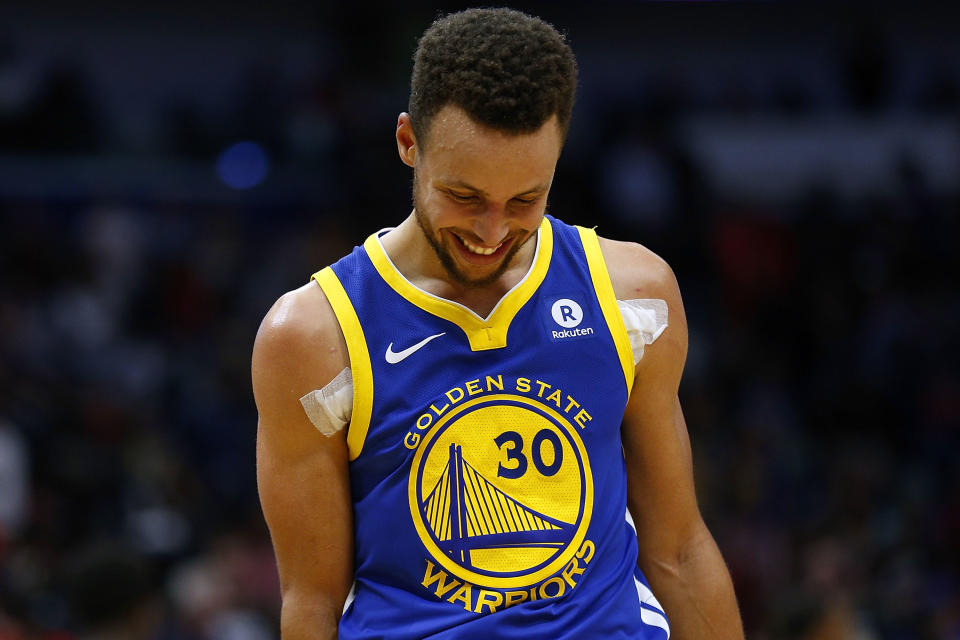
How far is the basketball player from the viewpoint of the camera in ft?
7.40

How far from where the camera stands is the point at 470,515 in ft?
7.58

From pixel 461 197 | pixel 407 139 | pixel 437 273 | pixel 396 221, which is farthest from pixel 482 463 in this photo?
pixel 396 221

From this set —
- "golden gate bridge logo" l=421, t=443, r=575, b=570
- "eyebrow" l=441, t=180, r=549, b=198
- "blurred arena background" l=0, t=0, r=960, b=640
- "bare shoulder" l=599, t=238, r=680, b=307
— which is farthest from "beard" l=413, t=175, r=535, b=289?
"blurred arena background" l=0, t=0, r=960, b=640

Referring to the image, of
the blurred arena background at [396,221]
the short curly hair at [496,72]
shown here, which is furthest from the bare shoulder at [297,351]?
the blurred arena background at [396,221]

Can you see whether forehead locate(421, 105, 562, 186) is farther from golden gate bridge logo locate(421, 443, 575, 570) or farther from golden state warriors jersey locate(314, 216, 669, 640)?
golden gate bridge logo locate(421, 443, 575, 570)

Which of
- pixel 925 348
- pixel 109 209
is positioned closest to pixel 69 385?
pixel 109 209

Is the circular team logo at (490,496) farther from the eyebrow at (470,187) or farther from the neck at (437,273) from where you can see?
the eyebrow at (470,187)

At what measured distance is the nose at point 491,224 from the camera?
2.24 m

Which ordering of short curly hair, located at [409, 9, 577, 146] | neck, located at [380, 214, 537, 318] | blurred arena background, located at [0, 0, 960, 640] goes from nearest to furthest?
short curly hair, located at [409, 9, 577, 146] < neck, located at [380, 214, 537, 318] < blurred arena background, located at [0, 0, 960, 640]

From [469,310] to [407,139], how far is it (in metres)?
0.36

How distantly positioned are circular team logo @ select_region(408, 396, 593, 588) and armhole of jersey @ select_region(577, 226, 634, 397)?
22 cm

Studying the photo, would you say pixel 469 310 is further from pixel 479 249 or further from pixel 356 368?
pixel 356 368

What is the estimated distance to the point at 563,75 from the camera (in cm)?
224

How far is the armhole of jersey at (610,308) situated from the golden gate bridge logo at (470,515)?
35cm
